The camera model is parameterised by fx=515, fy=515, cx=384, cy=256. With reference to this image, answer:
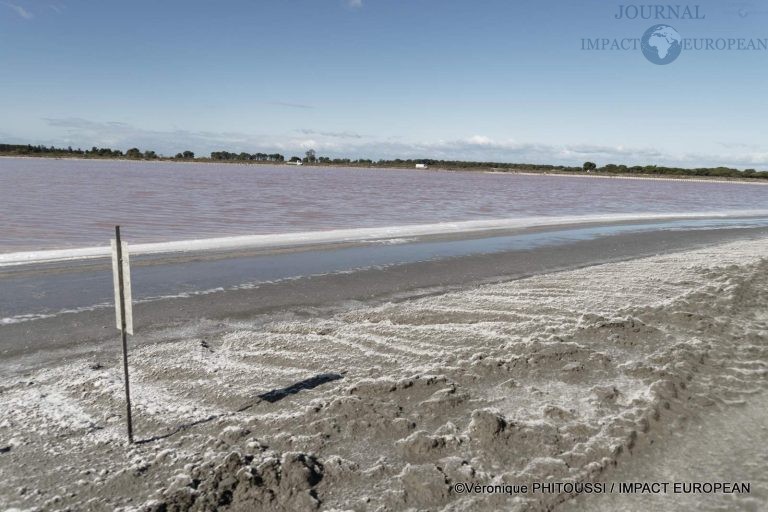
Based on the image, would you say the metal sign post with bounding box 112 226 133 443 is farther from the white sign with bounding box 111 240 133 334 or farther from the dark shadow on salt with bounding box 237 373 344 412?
the dark shadow on salt with bounding box 237 373 344 412

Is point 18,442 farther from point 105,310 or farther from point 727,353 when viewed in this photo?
point 727,353

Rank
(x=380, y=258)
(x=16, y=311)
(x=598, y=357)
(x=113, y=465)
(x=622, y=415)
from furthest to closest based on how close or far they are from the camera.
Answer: (x=380, y=258)
(x=16, y=311)
(x=598, y=357)
(x=622, y=415)
(x=113, y=465)

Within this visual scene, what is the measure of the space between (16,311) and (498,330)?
6623 millimetres

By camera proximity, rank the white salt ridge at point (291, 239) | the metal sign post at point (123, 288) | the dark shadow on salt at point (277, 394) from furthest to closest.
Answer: the white salt ridge at point (291, 239), the dark shadow on salt at point (277, 394), the metal sign post at point (123, 288)

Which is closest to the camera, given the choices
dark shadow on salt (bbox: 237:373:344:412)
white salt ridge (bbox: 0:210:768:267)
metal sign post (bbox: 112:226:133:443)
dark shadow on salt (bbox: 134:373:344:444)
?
metal sign post (bbox: 112:226:133:443)

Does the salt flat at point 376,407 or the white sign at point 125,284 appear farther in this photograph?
the white sign at point 125,284

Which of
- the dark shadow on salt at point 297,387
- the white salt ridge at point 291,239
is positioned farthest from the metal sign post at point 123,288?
the white salt ridge at point 291,239

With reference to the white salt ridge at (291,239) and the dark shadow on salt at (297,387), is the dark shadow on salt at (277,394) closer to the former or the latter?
the dark shadow on salt at (297,387)

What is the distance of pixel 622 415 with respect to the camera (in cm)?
442

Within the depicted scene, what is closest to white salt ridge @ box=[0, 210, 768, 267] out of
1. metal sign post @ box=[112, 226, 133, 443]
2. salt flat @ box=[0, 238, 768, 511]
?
salt flat @ box=[0, 238, 768, 511]

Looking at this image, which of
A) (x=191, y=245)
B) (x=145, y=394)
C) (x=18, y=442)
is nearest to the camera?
(x=18, y=442)

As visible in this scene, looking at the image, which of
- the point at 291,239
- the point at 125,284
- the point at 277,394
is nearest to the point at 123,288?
the point at 125,284

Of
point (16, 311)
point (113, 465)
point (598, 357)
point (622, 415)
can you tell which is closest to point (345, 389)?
point (113, 465)

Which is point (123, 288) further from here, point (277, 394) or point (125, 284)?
point (277, 394)
